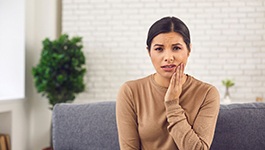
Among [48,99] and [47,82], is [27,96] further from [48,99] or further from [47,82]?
[47,82]

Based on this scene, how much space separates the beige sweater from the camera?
1.60 m

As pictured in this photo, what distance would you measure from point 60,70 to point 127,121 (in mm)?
2401

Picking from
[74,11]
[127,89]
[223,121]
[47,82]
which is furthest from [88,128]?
[74,11]

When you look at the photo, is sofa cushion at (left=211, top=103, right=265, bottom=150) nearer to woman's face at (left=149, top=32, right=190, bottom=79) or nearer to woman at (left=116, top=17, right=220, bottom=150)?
woman at (left=116, top=17, right=220, bottom=150)

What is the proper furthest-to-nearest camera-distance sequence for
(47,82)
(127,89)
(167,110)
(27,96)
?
(27,96) → (47,82) → (127,89) → (167,110)

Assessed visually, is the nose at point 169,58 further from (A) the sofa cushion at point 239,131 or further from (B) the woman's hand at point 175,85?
(A) the sofa cushion at point 239,131

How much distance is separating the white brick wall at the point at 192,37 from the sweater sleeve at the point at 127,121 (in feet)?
8.85

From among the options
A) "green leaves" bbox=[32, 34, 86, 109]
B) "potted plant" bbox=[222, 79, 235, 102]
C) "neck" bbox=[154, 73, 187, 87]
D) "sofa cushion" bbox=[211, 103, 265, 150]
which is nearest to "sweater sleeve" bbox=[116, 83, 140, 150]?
"neck" bbox=[154, 73, 187, 87]

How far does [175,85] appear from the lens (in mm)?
1621

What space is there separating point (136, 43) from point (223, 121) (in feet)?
8.66

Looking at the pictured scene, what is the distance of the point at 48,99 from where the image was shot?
4297 millimetres

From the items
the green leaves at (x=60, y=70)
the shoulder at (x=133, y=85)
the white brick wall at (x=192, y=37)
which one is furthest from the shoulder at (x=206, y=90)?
the white brick wall at (x=192, y=37)

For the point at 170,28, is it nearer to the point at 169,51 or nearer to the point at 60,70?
the point at 169,51

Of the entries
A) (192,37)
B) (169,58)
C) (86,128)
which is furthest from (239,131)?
(192,37)
